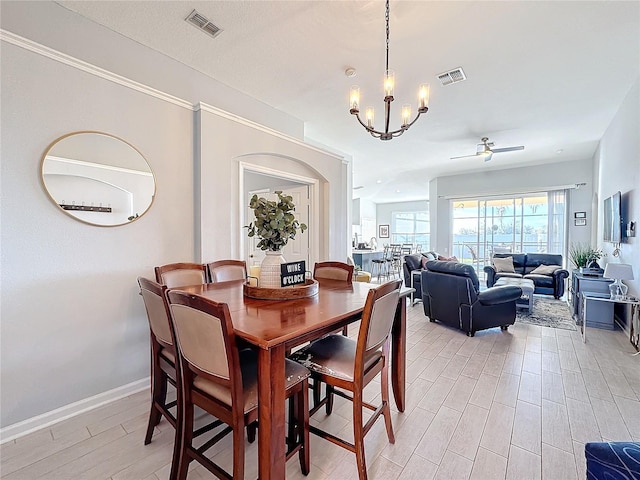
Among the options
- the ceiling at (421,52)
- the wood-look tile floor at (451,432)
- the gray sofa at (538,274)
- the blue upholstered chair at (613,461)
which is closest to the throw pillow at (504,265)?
the gray sofa at (538,274)

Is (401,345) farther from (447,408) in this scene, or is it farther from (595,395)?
(595,395)

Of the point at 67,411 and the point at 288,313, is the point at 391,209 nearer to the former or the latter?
the point at 288,313

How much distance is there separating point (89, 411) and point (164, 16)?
10.4 ft

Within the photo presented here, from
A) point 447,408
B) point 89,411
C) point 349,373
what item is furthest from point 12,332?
point 447,408

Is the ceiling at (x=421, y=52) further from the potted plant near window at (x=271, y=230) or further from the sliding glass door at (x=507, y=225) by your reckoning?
the sliding glass door at (x=507, y=225)

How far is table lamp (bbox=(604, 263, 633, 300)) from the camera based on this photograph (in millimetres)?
3162

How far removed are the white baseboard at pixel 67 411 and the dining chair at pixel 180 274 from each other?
0.93 m

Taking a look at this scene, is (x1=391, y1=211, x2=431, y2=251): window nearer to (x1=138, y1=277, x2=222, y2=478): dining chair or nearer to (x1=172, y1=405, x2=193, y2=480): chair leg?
(x1=138, y1=277, x2=222, y2=478): dining chair

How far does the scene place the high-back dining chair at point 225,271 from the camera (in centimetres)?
275

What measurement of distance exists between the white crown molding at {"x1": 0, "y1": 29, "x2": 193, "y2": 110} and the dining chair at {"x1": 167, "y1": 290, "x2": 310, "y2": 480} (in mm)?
2079

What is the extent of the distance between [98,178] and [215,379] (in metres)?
2.01

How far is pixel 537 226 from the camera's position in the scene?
7328mm

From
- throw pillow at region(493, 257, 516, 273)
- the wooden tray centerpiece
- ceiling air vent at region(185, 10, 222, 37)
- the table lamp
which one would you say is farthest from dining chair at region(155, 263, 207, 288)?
throw pillow at region(493, 257, 516, 273)

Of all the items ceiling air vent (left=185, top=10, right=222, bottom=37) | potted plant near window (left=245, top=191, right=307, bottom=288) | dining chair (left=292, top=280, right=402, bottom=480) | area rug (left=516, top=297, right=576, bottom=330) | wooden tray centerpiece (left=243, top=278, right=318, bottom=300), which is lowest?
area rug (left=516, top=297, right=576, bottom=330)
